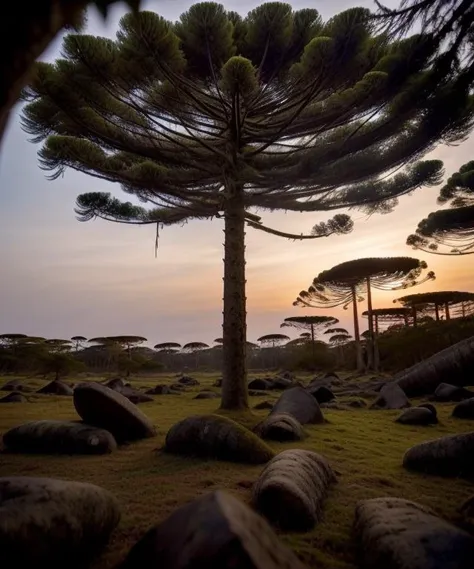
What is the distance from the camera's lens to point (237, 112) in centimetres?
780

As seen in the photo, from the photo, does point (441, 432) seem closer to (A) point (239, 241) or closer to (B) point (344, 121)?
(A) point (239, 241)

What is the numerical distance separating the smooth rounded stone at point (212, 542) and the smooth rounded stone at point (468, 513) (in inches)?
55.9

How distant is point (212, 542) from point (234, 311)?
644 centimetres

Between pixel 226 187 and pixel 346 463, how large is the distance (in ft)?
19.7

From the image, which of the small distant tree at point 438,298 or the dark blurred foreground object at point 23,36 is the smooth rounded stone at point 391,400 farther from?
the small distant tree at point 438,298

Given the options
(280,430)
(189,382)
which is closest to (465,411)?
(280,430)

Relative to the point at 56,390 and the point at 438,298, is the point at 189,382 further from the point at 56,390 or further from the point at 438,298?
the point at 438,298

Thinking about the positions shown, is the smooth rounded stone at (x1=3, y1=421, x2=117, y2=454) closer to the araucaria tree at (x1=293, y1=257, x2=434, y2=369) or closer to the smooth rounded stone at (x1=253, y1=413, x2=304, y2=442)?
the smooth rounded stone at (x1=253, y1=413, x2=304, y2=442)

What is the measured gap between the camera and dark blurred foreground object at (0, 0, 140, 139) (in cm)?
93

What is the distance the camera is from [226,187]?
859 centimetres

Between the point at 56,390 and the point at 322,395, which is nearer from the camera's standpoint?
the point at 322,395

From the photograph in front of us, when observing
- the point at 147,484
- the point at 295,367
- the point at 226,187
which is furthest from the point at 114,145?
the point at 295,367

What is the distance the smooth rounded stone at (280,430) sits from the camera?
516cm

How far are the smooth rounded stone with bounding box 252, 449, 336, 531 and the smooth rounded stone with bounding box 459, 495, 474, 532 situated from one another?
886 millimetres
